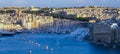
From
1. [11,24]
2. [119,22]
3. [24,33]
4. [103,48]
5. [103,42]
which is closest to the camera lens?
[103,48]

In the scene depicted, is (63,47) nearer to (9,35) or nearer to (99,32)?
(99,32)

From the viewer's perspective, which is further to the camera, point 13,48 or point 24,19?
point 24,19

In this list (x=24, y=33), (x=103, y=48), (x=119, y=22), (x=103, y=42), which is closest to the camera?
(x=103, y=48)

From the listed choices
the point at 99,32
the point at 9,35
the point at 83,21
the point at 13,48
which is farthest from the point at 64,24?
the point at 13,48

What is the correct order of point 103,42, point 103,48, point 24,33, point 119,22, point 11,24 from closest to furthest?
point 103,48, point 103,42, point 119,22, point 24,33, point 11,24

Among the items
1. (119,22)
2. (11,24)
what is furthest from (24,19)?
(119,22)

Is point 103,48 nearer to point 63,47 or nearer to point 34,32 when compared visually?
point 63,47

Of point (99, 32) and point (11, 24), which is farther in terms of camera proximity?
point (11, 24)
